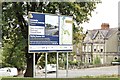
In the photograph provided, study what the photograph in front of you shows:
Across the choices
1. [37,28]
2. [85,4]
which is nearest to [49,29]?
[37,28]

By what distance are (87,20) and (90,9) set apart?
20.0 inches

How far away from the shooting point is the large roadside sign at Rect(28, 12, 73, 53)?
9547 mm

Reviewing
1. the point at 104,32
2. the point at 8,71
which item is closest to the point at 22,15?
the point at 8,71

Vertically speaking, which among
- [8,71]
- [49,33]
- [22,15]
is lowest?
[8,71]

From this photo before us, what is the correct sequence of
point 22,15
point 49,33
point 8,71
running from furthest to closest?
1. point 8,71
2. point 22,15
3. point 49,33

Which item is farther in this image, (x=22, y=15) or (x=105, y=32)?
(x=105, y=32)

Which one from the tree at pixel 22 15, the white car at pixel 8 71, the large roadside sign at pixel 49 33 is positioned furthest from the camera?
the white car at pixel 8 71

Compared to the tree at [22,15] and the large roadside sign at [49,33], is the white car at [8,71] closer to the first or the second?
the tree at [22,15]

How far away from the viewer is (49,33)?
32.8 feet

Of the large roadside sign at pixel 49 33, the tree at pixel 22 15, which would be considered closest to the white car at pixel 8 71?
the tree at pixel 22 15

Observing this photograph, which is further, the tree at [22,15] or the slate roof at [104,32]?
the slate roof at [104,32]

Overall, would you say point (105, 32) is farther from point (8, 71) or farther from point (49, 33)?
point (49, 33)

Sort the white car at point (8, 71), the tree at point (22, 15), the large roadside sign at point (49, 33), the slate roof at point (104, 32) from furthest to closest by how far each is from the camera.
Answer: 1. the slate roof at point (104, 32)
2. the white car at point (8, 71)
3. the tree at point (22, 15)
4. the large roadside sign at point (49, 33)

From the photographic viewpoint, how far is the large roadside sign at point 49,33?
9547 mm
